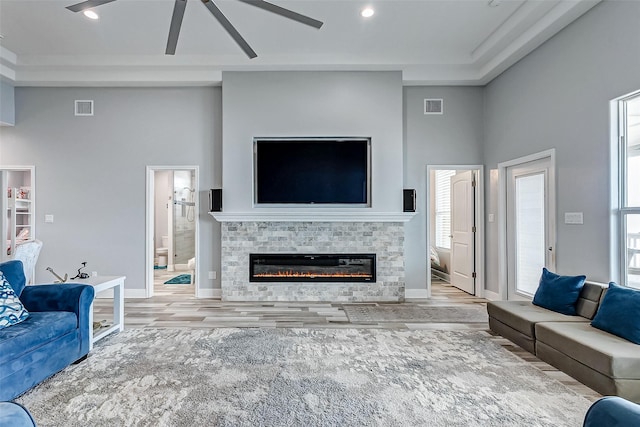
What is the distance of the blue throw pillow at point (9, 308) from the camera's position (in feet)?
7.58

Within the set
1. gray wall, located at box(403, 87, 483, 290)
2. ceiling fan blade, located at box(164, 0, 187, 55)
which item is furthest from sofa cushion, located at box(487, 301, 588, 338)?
ceiling fan blade, located at box(164, 0, 187, 55)

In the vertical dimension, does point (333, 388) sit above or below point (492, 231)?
below

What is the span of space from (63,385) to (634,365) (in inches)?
152

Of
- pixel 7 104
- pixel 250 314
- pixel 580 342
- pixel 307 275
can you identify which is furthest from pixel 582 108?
pixel 7 104

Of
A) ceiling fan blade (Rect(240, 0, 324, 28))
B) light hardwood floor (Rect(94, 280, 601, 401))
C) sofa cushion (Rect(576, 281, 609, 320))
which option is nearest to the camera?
ceiling fan blade (Rect(240, 0, 324, 28))

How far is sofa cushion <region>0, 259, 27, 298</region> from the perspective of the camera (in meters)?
2.62

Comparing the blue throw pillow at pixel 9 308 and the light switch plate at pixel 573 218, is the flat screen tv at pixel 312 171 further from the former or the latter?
the blue throw pillow at pixel 9 308

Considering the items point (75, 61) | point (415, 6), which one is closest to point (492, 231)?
point (415, 6)

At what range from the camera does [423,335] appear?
10.9 ft

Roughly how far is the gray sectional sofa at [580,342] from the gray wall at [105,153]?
426 cm

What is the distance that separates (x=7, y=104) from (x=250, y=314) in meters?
4.97

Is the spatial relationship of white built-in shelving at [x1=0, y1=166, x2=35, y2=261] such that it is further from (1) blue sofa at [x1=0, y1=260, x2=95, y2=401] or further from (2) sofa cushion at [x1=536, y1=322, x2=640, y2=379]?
(2) sofa cushion at [x1=536, y1=322, x2=640, y2=379]

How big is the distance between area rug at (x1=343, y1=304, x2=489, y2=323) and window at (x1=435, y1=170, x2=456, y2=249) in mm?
2261

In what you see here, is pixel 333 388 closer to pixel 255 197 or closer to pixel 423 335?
pixel 423 335
